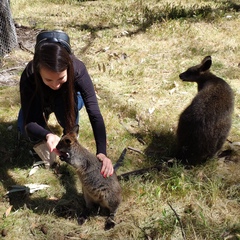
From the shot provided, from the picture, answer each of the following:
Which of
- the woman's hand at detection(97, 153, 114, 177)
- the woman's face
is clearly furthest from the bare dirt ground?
the woman's hand at detection(97, 153, 114, 177)

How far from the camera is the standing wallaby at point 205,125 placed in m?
2.96

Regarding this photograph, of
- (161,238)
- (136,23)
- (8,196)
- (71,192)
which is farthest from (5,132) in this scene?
(136,23)

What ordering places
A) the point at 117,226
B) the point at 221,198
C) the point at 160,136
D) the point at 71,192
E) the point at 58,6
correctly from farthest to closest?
1. the point at 58,6
2. the point at 160,136
3. the point at 71,192
4. the point at 221,198
5. the point at 117,226

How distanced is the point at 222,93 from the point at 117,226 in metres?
1.56

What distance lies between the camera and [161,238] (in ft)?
7.94

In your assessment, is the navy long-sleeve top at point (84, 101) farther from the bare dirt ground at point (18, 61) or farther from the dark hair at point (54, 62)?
Result: the bare dirt ground at point (18, 61)

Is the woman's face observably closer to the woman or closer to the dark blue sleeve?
the woman

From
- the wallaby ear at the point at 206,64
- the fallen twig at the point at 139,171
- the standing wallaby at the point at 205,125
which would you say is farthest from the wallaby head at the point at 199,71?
the fallen twig at the point at 139,171

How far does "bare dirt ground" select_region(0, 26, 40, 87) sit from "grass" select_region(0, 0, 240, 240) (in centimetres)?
4

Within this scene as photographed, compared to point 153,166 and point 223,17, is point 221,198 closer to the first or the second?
point 153,166

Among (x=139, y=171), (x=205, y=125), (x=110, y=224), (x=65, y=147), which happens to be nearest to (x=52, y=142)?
(x=65, y=147)

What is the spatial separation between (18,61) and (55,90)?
2.69 m

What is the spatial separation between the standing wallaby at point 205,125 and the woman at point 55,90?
2.67 feet

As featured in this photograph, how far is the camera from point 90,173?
249 cm
